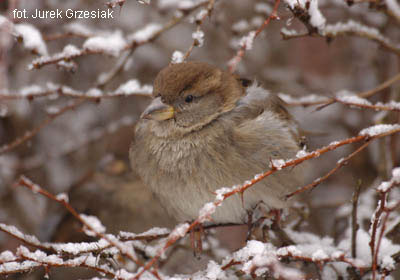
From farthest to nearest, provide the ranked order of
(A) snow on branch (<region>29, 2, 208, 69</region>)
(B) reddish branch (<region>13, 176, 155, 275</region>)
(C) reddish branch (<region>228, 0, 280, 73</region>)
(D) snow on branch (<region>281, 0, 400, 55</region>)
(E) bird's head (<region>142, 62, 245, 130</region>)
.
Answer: (E) bird's head (<region>142, 62, 245, 130</region>) < (A) snow on branch (<region>29, 2, 208, 69</region>) < (D) snow on branch (<region>281, 0, 400, 55</region>) < (C) reddish branch (<region>228, 0, 280, 73</region>) < (B) reddish branch (<region>13, 176, 155, 275</region>)

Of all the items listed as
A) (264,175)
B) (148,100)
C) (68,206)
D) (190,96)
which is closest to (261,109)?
(190,96)

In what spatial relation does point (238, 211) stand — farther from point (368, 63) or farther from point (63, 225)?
point (368, 63)

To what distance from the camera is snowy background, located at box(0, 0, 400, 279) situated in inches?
96.4

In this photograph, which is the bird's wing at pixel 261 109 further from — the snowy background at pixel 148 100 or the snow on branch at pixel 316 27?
the snow on branch at pixel 316 27

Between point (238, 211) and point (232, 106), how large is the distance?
2.07 feet

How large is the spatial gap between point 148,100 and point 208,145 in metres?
2.20

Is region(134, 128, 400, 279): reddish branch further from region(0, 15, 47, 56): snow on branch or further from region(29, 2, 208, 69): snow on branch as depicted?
region(0, 15, 47, 56): snow on branch

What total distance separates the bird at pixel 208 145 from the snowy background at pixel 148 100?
0.69 feet

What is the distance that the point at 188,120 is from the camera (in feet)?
9.77

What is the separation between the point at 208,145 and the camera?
286 cm

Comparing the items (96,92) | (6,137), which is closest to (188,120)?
(96,92)

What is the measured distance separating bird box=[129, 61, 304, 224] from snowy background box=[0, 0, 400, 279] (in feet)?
0.69

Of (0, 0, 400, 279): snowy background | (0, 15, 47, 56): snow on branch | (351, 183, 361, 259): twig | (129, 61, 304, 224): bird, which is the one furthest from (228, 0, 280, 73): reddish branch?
(0, 15, 47, 56): snow on branch

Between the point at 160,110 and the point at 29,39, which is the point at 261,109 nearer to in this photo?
the point at 160,110
